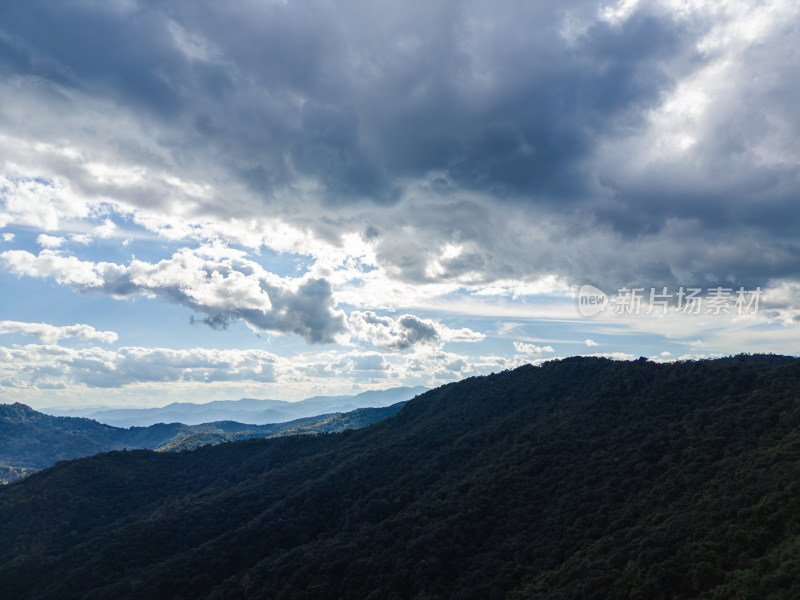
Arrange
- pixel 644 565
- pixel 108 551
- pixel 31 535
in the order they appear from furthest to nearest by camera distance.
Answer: pixel 31 535 < pixel 108 551 < pixel 644 565

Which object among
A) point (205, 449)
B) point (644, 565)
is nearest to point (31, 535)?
point (205, 449)

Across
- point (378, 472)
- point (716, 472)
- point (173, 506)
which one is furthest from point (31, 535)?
point (716, 472)

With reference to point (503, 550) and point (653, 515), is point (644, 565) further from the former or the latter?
point (503, 550)

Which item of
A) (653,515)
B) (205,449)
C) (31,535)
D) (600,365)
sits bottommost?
(31,535)

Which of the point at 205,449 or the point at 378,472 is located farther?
the point at 205,449

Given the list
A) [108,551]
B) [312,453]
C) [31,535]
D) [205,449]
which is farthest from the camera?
[205,449]

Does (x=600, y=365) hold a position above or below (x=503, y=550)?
above

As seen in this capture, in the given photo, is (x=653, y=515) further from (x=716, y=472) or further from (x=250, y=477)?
(x=250, y=477)
